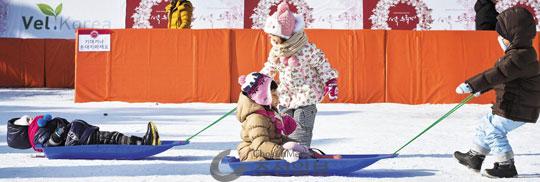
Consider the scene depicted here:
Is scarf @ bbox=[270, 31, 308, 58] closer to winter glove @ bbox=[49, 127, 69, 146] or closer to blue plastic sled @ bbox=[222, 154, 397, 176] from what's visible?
blue plastic sled @ bbox=[222, 154, 397, 176]

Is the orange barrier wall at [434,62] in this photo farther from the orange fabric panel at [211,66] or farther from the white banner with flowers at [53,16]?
the white banner with flowers at [53,16]

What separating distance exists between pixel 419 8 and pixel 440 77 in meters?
6.74

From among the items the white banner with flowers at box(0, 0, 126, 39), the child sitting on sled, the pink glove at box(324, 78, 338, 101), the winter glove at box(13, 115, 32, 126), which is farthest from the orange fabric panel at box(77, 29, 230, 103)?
the child sitting on sled

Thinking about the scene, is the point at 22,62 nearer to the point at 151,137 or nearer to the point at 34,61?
the point at 34,61

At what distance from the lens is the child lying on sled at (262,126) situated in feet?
13.8

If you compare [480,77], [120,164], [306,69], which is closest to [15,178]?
[120,164]

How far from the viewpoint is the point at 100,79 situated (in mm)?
12602

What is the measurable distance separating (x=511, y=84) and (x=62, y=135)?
352 centimetres

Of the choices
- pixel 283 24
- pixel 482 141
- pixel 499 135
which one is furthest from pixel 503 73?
pixel 283 24

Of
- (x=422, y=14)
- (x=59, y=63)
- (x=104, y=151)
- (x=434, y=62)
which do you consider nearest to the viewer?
(x=104, y=151)

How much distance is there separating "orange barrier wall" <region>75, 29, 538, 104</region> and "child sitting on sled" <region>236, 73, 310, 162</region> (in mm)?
7976

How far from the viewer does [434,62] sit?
1236 centimetres

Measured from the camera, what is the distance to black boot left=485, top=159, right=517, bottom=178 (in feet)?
14.4

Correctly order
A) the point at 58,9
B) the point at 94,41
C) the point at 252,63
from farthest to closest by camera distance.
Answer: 1. the point at 58,9
2. the point at 94,41
3. the point at 252,63
